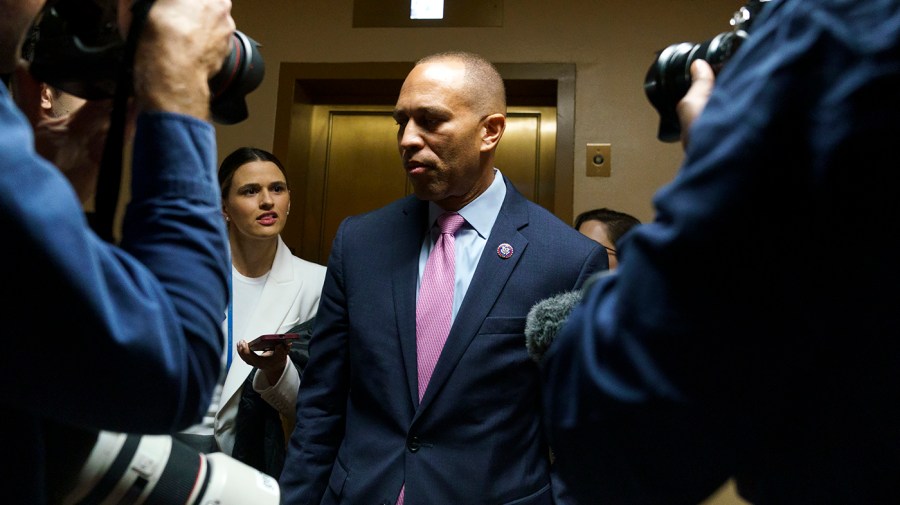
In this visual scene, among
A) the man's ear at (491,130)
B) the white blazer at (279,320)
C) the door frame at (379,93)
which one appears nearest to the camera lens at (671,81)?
the man's ear at (491,130)

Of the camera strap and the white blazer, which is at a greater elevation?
the camera strap

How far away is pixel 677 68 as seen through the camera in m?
0.75

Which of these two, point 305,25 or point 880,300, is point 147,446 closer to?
point 880,300

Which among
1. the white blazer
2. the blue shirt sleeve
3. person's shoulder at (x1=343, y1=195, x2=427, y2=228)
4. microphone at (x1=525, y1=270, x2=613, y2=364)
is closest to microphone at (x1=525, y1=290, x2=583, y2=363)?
microphone at (x1=525, y1=270, x2=613, y2=364)

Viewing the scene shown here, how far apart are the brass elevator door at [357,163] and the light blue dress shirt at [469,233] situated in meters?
1.67

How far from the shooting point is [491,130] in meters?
1.65

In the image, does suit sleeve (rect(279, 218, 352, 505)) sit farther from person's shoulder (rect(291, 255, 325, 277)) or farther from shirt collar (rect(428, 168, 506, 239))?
person's shoulder (rect(291, 255, 325, 277))

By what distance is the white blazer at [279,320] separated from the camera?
1866 millimetres

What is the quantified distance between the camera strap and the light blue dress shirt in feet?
2.79

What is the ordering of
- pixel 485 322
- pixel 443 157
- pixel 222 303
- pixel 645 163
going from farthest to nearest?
pixel 645 163
pixel 443 157
pixel 485 322
pixel 222 303

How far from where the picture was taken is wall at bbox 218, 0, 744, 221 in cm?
298

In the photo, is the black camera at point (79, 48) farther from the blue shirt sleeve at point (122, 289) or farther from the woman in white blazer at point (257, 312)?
the woman in white blazer at point (257, 312)

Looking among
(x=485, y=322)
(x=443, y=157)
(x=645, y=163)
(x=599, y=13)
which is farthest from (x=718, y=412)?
(x=599, y=13)

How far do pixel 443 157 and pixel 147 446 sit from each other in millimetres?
1008
